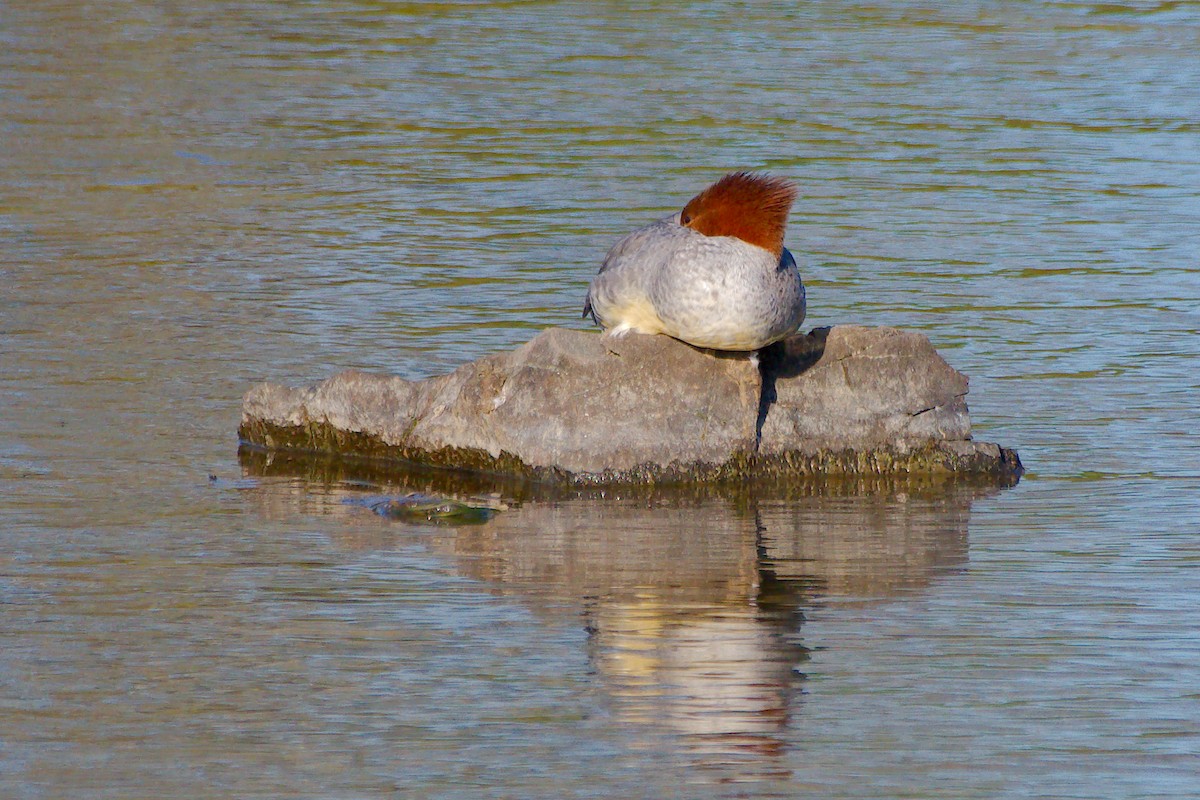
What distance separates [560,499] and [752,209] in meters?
1.36

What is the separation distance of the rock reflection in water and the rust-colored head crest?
3.36 feet

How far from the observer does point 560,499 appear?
7855 millimetres

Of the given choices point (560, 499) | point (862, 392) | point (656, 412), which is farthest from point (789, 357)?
point (560, 499)

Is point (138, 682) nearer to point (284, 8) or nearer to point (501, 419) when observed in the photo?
point (501, 419)

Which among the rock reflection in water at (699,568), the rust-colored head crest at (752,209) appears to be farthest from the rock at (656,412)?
the rust-colored head crest at (752,209)

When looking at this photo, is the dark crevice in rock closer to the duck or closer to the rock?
the rock

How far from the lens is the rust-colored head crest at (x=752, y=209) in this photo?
7.87 metres

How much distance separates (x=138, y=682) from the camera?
17.8 ft

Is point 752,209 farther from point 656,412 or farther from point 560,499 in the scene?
point 560,499

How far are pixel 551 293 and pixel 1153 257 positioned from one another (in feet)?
12.6

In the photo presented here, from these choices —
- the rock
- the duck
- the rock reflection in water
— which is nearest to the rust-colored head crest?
the duck

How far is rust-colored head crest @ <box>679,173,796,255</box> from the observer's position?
787cm

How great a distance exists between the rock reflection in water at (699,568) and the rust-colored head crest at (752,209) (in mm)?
1023

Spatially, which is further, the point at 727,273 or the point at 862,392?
the point at 862,392
